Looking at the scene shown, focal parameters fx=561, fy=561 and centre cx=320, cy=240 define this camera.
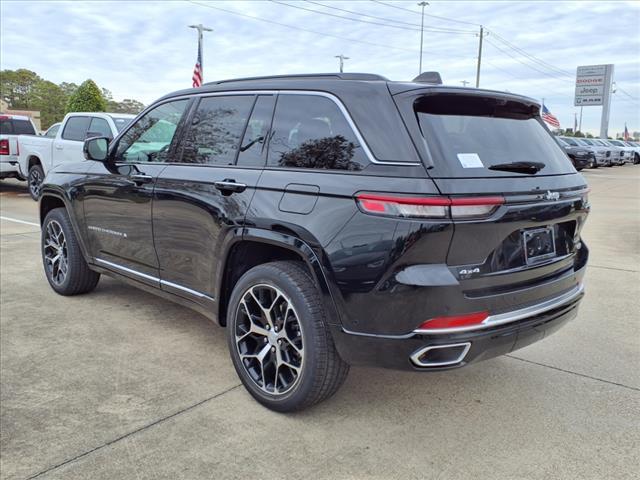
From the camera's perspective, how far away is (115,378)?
3.54m

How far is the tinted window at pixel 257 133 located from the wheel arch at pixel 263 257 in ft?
1.49

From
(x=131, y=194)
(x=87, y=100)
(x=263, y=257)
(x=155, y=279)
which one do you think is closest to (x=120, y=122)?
(x=131, y=194)

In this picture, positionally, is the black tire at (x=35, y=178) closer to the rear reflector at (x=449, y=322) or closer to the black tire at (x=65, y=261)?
the black tire at (x=65, y=261)

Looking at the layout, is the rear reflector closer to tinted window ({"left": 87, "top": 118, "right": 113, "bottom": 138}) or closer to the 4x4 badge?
the 4x4 badge

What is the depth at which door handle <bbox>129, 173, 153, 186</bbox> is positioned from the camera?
4005 millimetres

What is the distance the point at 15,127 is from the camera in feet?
49.3

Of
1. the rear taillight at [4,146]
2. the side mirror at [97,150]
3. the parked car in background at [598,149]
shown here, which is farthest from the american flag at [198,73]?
the side mirror at [97,150]

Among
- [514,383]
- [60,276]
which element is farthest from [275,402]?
[60,276]

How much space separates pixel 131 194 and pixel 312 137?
1.79 meters

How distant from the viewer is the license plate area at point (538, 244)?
9.19 ft

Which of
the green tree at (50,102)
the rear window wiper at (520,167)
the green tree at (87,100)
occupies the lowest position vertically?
the rear window wiper at (520,167)

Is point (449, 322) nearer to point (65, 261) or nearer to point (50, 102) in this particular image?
point (65, 261)

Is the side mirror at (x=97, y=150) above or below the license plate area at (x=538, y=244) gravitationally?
above

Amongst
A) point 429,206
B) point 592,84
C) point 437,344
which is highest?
point 592,84
